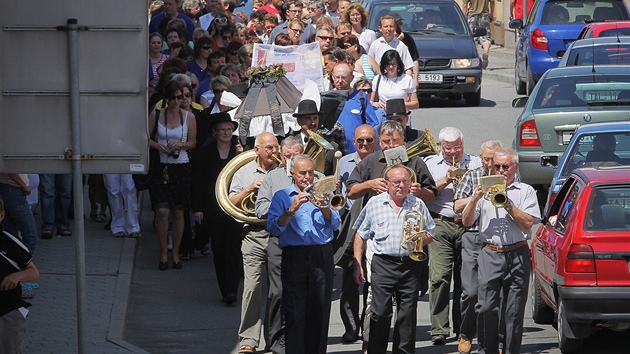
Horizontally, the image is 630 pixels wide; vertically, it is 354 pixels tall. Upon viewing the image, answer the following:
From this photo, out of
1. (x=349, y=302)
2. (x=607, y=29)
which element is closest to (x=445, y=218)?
(x=349, y=302)

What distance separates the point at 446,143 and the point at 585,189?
1430 millimetres

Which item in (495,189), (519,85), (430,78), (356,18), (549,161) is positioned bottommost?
(519,85)

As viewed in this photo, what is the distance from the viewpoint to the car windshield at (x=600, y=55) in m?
19.5

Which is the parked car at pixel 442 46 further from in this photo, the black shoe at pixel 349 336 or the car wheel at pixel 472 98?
the black shoe at pixel 349 336

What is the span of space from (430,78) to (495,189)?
13759mm

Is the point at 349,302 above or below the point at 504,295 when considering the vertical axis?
below

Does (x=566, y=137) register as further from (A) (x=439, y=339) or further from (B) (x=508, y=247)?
(B) (x=508, y=247)

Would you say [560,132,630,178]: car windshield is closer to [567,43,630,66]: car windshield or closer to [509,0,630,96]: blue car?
[567,43,630,66]: car windshield

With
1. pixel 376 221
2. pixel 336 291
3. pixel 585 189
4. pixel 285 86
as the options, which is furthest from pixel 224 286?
pixel 585 189

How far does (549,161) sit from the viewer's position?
53.4 feet

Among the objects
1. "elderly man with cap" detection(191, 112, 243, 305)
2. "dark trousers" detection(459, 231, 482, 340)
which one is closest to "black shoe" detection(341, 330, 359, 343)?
"dark trousers" detection(459, 231, 482, 340)

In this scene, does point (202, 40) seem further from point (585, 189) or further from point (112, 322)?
point (585, 189)

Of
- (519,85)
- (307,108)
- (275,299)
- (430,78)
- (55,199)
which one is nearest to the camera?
(275,299)

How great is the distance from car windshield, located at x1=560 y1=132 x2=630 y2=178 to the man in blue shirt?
Result: 434 centimetres
